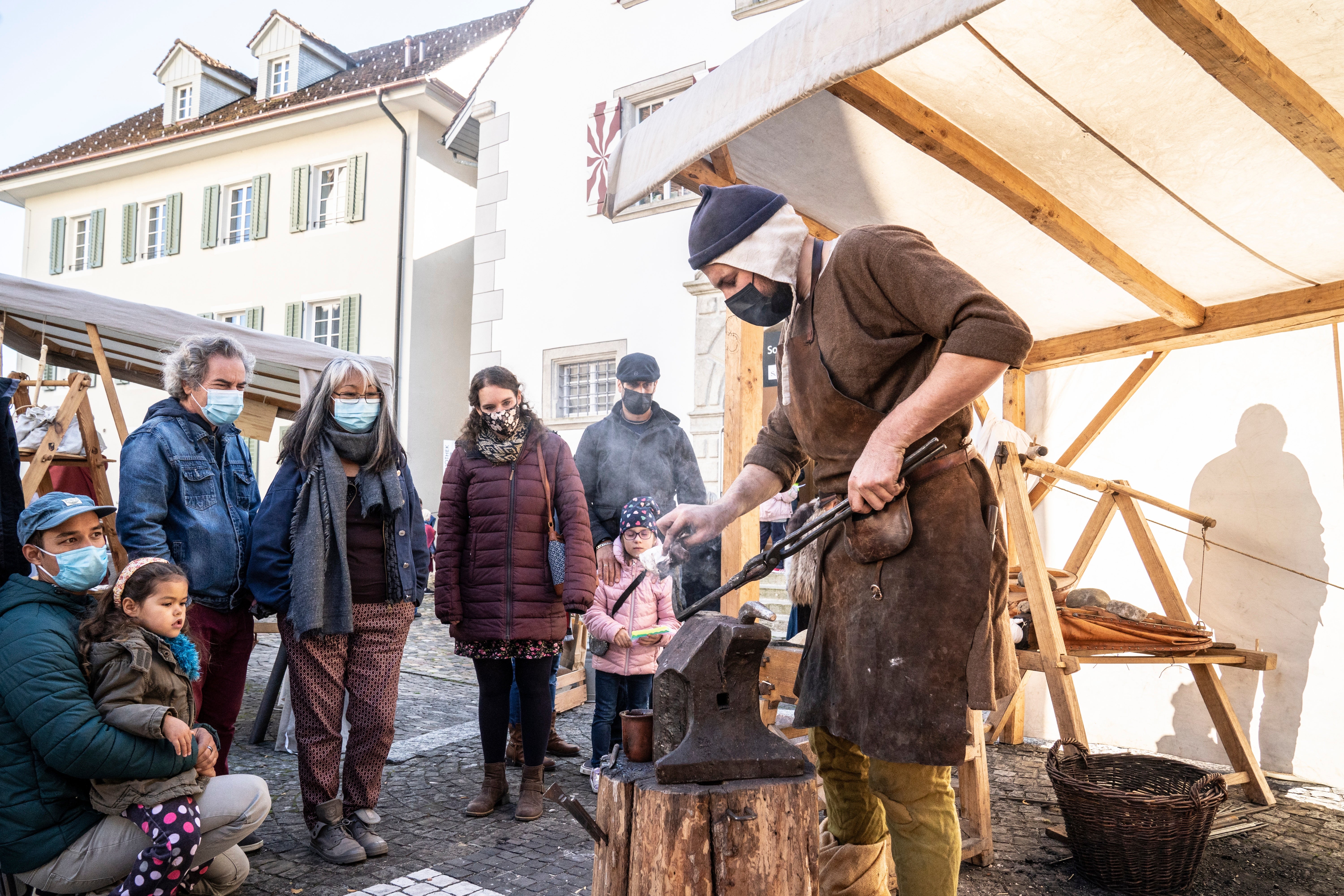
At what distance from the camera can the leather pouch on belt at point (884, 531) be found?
1.91 m

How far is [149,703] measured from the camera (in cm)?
277

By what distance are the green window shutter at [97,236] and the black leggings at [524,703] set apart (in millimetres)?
19971

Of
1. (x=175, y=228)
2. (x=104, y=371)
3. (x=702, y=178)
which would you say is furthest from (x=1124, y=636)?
(x=175, y=228)

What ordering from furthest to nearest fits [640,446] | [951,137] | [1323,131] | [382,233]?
1. [382,233]
2. [640,446]
3. [951,137]
4. [1323,131]

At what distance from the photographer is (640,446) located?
5031mm

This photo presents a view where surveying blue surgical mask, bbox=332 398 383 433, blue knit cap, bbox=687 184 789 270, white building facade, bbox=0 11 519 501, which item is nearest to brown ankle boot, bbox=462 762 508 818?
blue surgical mask, bbox=332 398 383 433

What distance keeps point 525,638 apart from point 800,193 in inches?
92.5

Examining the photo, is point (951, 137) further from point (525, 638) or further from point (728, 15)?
point (728, 15)

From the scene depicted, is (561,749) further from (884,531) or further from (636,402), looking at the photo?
(884,531)

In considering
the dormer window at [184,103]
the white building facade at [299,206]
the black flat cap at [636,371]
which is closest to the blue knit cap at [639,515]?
the black flat cap at [636,371]

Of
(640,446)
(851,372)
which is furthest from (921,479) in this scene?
(640,446)

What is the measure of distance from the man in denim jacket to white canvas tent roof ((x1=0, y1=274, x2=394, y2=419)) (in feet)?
2.00

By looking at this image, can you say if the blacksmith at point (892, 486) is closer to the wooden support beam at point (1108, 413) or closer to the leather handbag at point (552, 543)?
the leather handbag at point (552, 543)

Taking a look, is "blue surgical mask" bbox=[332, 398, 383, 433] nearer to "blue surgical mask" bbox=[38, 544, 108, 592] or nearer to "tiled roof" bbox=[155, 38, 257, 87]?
"blue surgical mask" bbox=[38, 544, 108, 592]
